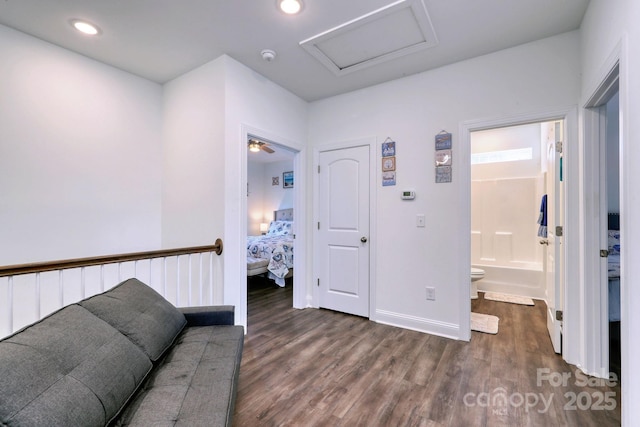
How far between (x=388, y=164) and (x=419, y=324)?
1.70m

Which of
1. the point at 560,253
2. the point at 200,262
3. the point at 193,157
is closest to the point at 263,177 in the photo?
the point at 193,157

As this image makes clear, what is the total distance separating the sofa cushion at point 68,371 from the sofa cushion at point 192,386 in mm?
77

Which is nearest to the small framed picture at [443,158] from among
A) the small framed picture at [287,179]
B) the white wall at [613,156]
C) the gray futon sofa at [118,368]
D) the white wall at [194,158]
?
the white wall at [613,156]

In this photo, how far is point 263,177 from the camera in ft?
25.2

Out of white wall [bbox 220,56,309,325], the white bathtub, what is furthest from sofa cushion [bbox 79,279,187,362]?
the white bathtub

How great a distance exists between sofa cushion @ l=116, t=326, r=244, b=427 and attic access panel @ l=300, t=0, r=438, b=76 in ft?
7.89

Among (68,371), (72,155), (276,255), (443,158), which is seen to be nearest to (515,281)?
(443,158)

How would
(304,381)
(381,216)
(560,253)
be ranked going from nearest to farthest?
(304,381) < (560,253) < (381,216)

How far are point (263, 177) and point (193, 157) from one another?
189 inches

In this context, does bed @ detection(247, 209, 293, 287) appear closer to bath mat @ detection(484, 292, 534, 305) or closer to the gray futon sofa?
the gray futon sofa

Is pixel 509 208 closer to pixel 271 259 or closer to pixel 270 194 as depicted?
pixel 271 259

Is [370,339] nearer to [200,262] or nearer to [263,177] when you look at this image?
[200,262]

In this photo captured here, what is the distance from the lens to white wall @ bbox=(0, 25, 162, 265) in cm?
229

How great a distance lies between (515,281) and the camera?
13.2 ft
